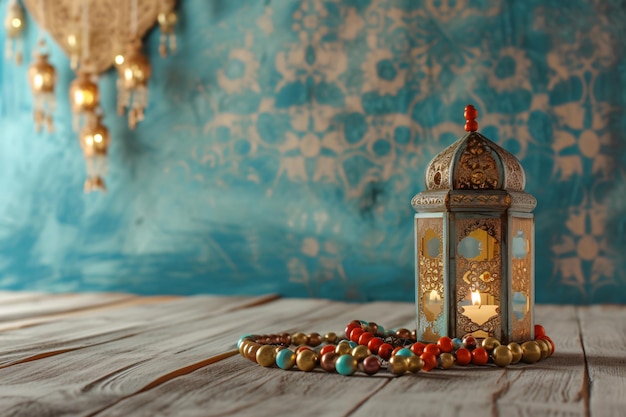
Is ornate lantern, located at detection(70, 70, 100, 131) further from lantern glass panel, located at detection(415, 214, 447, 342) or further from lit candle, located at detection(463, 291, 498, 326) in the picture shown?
lit candle, located at detection(463, 291, 498, 326)

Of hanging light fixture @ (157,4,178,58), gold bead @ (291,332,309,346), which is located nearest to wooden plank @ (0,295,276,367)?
gold bead @ (291,332,309,346)

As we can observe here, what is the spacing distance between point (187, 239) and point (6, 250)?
31.6 inches

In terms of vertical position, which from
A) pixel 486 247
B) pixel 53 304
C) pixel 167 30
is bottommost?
pixel 53 304

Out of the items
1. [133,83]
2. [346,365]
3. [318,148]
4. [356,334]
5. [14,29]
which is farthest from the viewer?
[14,29]

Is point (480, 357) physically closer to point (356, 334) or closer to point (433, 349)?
point (433, 349)

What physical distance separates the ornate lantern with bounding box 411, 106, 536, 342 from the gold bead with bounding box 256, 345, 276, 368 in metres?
0.28

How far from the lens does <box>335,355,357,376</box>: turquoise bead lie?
105cm

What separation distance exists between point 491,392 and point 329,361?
0.83 ft

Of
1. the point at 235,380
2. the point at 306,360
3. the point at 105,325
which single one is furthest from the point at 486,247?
the point at 105,325

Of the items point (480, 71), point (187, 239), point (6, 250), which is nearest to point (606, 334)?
point (480, 71)

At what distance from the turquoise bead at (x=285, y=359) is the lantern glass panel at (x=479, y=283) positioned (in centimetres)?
29

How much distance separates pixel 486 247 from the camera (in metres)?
1.24

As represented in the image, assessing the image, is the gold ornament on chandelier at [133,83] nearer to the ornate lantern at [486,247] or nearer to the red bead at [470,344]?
the ornate lantern at [486,247]

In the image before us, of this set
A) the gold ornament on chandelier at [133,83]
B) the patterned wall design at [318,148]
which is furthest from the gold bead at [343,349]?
the gold ornament on chandelier at [133,83]
